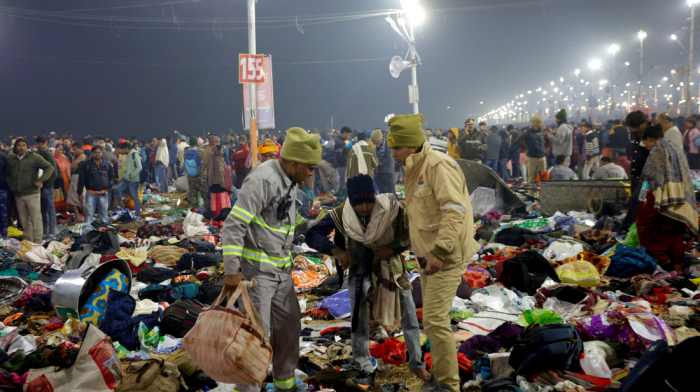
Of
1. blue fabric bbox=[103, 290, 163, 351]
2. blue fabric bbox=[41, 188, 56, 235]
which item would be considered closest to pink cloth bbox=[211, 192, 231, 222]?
blue fabric bbox=[41, 188, 56, 235]

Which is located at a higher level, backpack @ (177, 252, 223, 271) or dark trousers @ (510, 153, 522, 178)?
dark trousers @ (510, 153, 522, 178)

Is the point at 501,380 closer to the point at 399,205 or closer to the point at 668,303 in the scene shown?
the point at 399,205

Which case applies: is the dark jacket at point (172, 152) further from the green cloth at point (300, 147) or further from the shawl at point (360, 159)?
the green cloth at point (300, 147)

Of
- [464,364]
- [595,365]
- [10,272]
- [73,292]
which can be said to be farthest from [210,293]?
[595,365]

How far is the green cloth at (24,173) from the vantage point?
9930 millimetres

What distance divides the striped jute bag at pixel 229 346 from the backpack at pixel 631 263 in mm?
5330

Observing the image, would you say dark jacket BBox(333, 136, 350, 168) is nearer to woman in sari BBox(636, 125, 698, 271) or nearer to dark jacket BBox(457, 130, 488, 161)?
dark jacket BBox(457, 130, 488, 161)

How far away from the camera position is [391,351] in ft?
15.3

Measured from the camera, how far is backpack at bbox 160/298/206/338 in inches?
209

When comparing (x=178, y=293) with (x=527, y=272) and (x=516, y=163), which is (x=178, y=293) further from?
(x=516, y=163)

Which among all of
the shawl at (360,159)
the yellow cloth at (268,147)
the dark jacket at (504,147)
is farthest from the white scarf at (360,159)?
the dark jacket at (504,147)

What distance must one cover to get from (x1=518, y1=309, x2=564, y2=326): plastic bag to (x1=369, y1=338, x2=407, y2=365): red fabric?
1.30 metres

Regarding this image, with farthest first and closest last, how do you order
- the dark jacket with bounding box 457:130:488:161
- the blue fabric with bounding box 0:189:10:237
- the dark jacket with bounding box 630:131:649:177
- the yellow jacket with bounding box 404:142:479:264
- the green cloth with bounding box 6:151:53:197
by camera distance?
the dark jacket with bounding box 457:130:488:161, the blue fabric with bounding box 0:189:10:237, the green cloth with bounding box 6:151:53:197, the dark jacket with bounding box 630:131:649:177, the yellow jacket with bounding box 404:142:479:264

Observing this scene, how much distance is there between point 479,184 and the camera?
1197 cm
